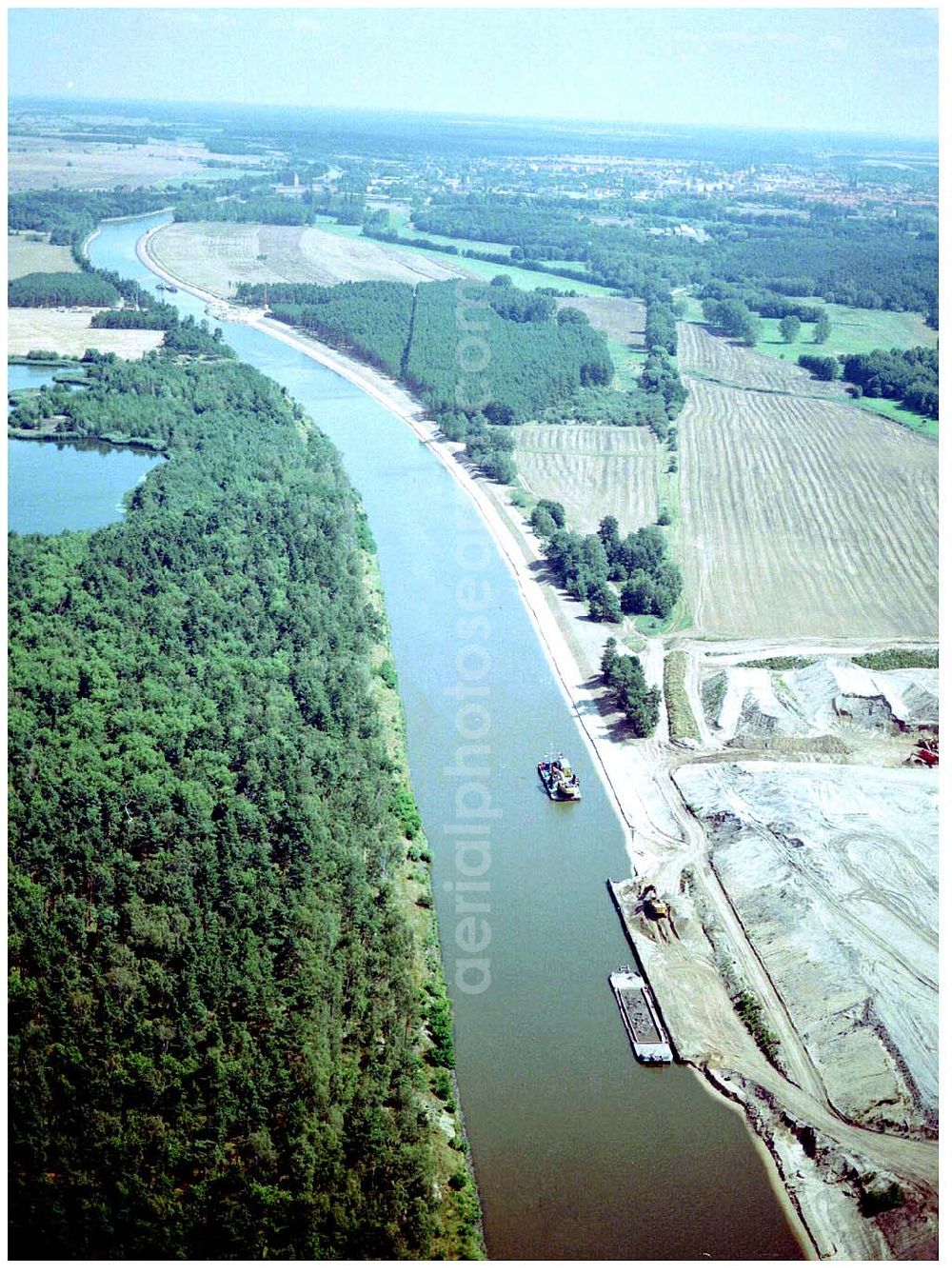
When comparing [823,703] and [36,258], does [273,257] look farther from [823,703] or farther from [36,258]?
[823,703]

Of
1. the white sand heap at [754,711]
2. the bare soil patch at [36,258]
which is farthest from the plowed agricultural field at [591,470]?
the bare soil patch at [36,258]

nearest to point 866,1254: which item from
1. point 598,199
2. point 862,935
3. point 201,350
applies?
point 862,935

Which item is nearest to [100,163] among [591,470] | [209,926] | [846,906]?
[591,470]

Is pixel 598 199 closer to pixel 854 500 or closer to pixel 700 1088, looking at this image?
pixel 854 500

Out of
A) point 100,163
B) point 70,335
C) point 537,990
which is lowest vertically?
point 537,990

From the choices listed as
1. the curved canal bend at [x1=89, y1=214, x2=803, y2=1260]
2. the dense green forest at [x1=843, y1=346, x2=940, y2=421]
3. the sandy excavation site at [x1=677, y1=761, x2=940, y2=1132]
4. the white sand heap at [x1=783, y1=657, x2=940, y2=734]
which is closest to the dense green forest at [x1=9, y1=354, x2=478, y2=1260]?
the curved canal bend at [x1=89, y1=214, x2=803, y2=1260]

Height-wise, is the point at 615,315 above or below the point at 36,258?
below
